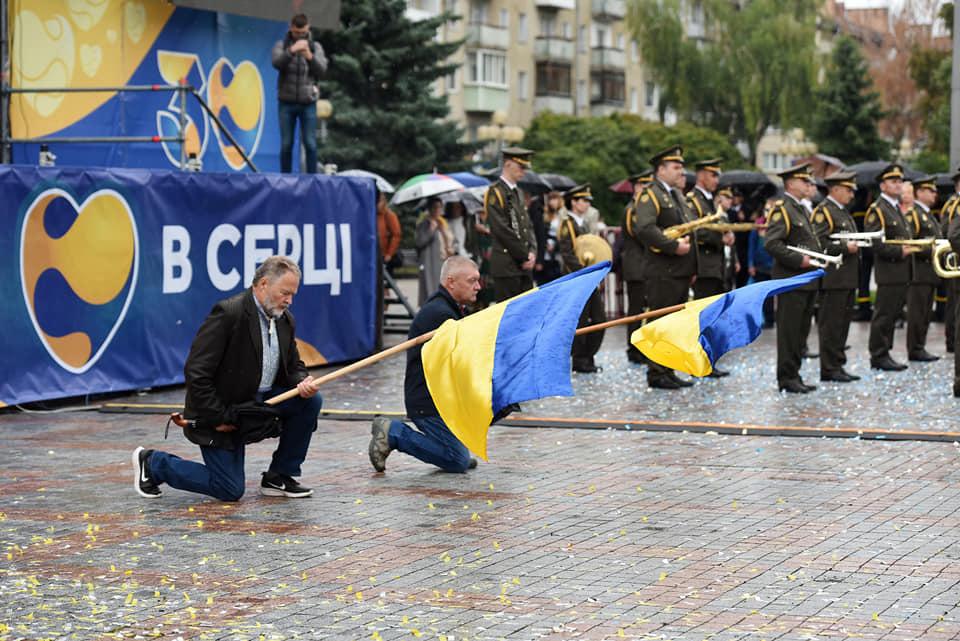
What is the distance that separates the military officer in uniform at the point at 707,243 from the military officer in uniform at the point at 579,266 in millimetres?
1038

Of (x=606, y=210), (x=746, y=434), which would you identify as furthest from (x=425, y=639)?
(x=606, y=210)

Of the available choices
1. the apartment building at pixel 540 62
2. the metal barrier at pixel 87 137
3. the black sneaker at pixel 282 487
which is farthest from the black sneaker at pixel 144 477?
the apartment building at pixel 540 62

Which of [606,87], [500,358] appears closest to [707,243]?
[500,358]

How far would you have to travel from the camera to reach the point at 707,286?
17.6 meters

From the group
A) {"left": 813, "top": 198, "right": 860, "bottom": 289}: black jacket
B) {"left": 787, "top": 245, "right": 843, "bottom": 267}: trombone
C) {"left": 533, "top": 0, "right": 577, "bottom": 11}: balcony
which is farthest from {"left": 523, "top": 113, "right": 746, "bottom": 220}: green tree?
{"left": 787, "top": 245, "right": 843, "bottom": 267}: trombone

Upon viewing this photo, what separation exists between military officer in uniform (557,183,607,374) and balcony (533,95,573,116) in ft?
208

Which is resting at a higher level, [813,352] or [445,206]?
[445,206]

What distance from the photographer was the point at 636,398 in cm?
1532

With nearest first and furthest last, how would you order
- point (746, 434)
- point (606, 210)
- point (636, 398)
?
point (746, 434) < point (636, 398) < point (606, 210)

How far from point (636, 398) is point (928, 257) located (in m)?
4.79

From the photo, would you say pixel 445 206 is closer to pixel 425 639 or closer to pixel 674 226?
pixel 674 226

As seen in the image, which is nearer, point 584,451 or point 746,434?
point 584,451

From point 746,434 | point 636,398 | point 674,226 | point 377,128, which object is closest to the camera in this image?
point 746,434

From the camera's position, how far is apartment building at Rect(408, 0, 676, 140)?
7581cm
